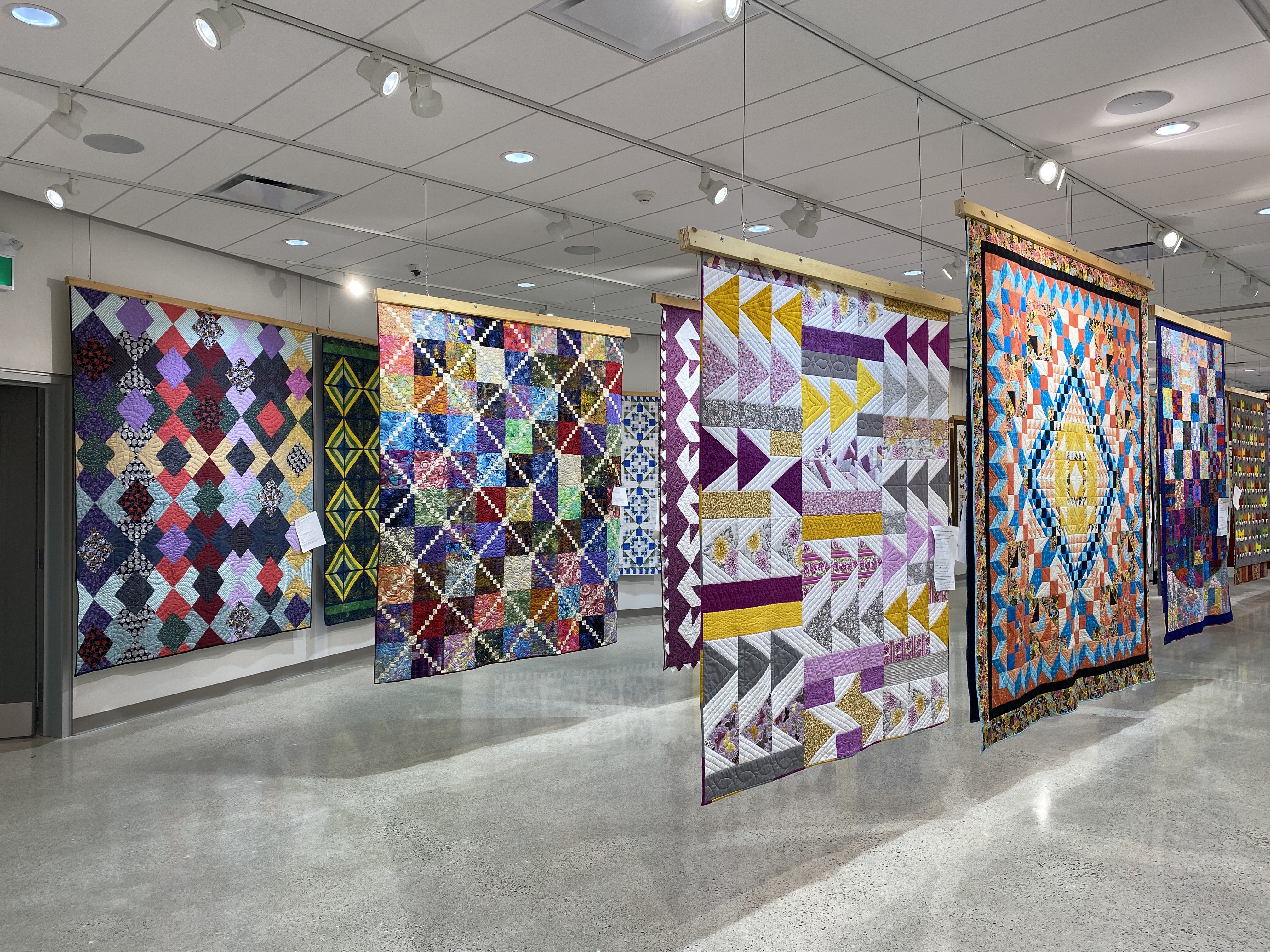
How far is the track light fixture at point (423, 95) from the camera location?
3.20 metres

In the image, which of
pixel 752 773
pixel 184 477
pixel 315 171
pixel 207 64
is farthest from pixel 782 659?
pixel 184 477

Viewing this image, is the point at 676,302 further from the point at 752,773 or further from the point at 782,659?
the point at 752,773

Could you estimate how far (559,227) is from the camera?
501 cm

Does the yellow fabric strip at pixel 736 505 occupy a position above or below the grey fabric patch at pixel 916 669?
above

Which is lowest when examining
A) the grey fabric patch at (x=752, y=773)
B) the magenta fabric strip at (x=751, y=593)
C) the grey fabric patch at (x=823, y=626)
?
the grey fabric patch at (x=752, y=773)

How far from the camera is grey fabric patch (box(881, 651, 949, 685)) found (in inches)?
122

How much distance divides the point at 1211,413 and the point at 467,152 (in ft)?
15.8

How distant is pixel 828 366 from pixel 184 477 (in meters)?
4.27

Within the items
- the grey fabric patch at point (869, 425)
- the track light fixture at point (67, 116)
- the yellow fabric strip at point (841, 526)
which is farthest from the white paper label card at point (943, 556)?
the track light fixture at point (67, 116)

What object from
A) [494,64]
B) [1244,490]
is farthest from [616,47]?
[1244,490]

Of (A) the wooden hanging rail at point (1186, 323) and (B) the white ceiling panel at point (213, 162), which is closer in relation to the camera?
(B) the white ceiling panel at point (213, 162)

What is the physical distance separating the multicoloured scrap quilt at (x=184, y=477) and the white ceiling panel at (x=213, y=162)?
1012 mm

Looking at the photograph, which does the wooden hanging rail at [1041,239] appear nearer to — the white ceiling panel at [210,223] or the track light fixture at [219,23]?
the track light fixture at [219,23]

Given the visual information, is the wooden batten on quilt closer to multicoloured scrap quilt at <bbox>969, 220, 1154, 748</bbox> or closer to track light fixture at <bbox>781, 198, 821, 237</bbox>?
track light fixture at <bbox>781, 198, 821, 237</bbox>
